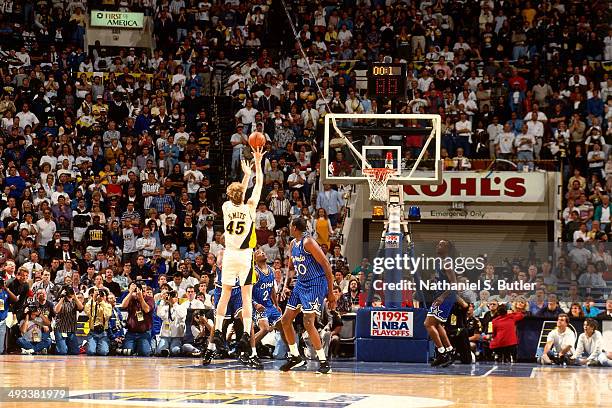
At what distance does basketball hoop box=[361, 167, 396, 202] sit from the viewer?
1791cm

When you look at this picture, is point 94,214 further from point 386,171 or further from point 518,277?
point 518,277

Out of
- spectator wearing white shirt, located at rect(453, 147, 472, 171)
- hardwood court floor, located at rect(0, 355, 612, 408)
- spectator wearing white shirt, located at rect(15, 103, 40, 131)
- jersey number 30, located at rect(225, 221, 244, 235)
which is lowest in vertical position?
hardwood court floor, located at rect(0, 355, 612, 408)

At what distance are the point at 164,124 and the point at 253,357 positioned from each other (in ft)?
44.5

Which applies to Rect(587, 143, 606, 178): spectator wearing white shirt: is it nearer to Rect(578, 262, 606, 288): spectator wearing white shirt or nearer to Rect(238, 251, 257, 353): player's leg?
Rect(578, 262, 606, 288): spectator wearing white shirt

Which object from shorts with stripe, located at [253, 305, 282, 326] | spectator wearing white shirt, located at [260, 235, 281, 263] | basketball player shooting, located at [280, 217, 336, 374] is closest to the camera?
basketball player shooting, located at [280, 217, 336, 374]

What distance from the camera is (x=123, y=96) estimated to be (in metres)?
28.1

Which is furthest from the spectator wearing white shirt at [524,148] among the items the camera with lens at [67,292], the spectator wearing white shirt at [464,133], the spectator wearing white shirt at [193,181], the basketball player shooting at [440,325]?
the camera with lens at [67,292]

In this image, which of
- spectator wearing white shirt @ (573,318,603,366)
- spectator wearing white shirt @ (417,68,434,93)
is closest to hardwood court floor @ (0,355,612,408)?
spectator wearing white shirt @ (573,318,603,366)

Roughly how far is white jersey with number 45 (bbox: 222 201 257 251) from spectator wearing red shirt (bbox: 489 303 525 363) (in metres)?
6.23

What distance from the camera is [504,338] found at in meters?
18.1

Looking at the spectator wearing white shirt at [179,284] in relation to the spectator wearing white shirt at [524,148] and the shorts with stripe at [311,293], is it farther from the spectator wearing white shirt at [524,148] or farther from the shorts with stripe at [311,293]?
the spectator wearing white shirt at [524,148]

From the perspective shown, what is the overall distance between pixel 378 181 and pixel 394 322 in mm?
2540

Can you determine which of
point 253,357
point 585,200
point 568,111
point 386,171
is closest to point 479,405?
point 253,357

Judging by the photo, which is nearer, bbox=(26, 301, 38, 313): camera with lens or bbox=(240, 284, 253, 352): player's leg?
bbox=(240, 284, 253, 352): player's leg
